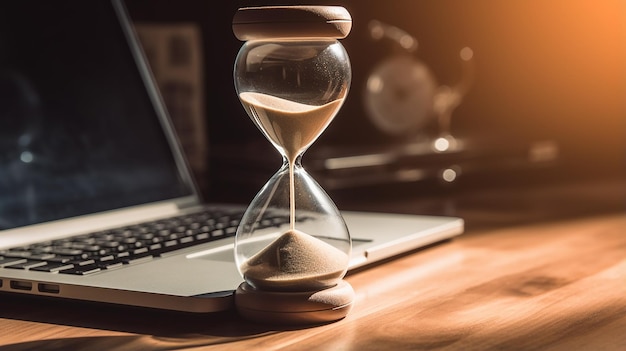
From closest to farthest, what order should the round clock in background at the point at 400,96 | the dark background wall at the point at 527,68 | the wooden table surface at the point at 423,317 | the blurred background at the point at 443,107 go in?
1. the wooden table surface at the point at 423,317
2. the blurred background at the point at 443,107
3. the round clock in background at the point at 400,96
4. the dark background wall at the point at 527,68

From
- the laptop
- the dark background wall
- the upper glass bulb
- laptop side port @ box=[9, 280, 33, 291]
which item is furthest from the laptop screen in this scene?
the dark background wall

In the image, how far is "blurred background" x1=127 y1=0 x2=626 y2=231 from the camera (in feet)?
4.33

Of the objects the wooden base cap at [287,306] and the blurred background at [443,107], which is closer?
the wooden base cap at [287,306]

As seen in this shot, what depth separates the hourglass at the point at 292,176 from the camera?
60 cm

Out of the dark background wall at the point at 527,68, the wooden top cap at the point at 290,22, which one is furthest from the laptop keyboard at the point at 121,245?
the dark background wall at the point at 527,68

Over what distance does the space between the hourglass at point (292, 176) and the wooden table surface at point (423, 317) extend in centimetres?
2

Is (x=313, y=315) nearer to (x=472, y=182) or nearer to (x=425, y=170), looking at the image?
(x=425, y=170)

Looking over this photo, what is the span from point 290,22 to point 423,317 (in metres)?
0.23

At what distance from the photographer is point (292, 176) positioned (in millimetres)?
639

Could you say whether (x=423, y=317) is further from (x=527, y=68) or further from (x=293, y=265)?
(x=527, y=68)

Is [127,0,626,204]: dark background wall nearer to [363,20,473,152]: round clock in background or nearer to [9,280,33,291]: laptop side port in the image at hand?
[363,20,473,152]: round clock in background

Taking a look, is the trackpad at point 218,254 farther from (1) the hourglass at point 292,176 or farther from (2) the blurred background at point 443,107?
(2) the blurred background at point 443,107

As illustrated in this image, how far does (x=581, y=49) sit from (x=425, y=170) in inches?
24.2

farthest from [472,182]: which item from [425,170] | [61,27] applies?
[61,27]
